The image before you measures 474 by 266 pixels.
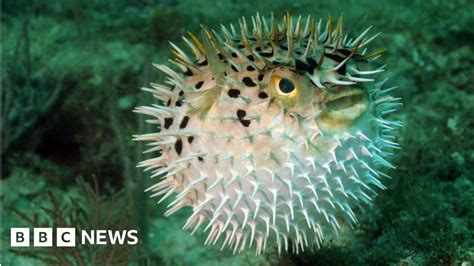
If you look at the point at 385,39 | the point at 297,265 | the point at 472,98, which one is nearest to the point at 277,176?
the point at 297,265

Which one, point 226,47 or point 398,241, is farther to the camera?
point 398,241

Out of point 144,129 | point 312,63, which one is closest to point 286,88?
point 312,63

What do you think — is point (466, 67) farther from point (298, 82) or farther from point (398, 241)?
point (298, 82)

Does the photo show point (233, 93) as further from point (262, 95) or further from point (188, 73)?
point (188, 73)

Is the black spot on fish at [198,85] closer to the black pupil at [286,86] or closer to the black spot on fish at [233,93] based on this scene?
the black spot on fish at [233,93]

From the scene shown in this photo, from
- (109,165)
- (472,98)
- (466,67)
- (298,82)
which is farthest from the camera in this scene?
(109,165)

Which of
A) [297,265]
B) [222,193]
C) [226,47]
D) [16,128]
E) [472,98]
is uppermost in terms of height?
[16,128]
